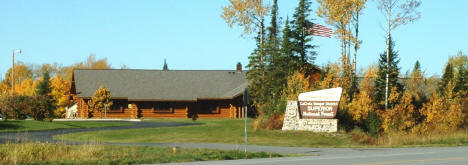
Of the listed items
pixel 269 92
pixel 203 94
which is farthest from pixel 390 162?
pixel 203 94

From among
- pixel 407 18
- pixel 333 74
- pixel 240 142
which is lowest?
pixel 240 142

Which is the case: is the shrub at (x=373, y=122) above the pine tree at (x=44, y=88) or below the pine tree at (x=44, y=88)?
below

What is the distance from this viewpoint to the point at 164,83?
2835 inches

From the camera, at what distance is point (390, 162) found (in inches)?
754

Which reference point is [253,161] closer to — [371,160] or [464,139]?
[371,160]

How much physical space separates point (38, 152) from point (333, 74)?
1113 inches

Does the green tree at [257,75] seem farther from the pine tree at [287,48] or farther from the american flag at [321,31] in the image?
the american flag at [321,31]

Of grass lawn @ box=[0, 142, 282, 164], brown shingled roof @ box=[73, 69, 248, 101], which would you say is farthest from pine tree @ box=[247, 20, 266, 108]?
grass lawn @ box=[0, 142, 282, 164]

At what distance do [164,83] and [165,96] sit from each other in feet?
11.0

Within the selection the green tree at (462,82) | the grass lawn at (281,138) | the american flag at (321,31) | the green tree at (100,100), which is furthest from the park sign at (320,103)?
the green tree at (100,100)

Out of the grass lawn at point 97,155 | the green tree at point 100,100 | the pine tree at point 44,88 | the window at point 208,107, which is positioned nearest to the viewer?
the grass lawn at point 97,155

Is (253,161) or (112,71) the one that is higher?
(112,71)

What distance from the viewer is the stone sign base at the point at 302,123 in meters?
36.0

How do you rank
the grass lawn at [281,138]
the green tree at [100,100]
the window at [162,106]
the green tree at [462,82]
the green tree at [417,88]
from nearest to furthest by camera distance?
the grass lawn at [281,138], the green tree at [417,88], the green tree at [462,82], the green tree at [100,100], the window at [162,106]
